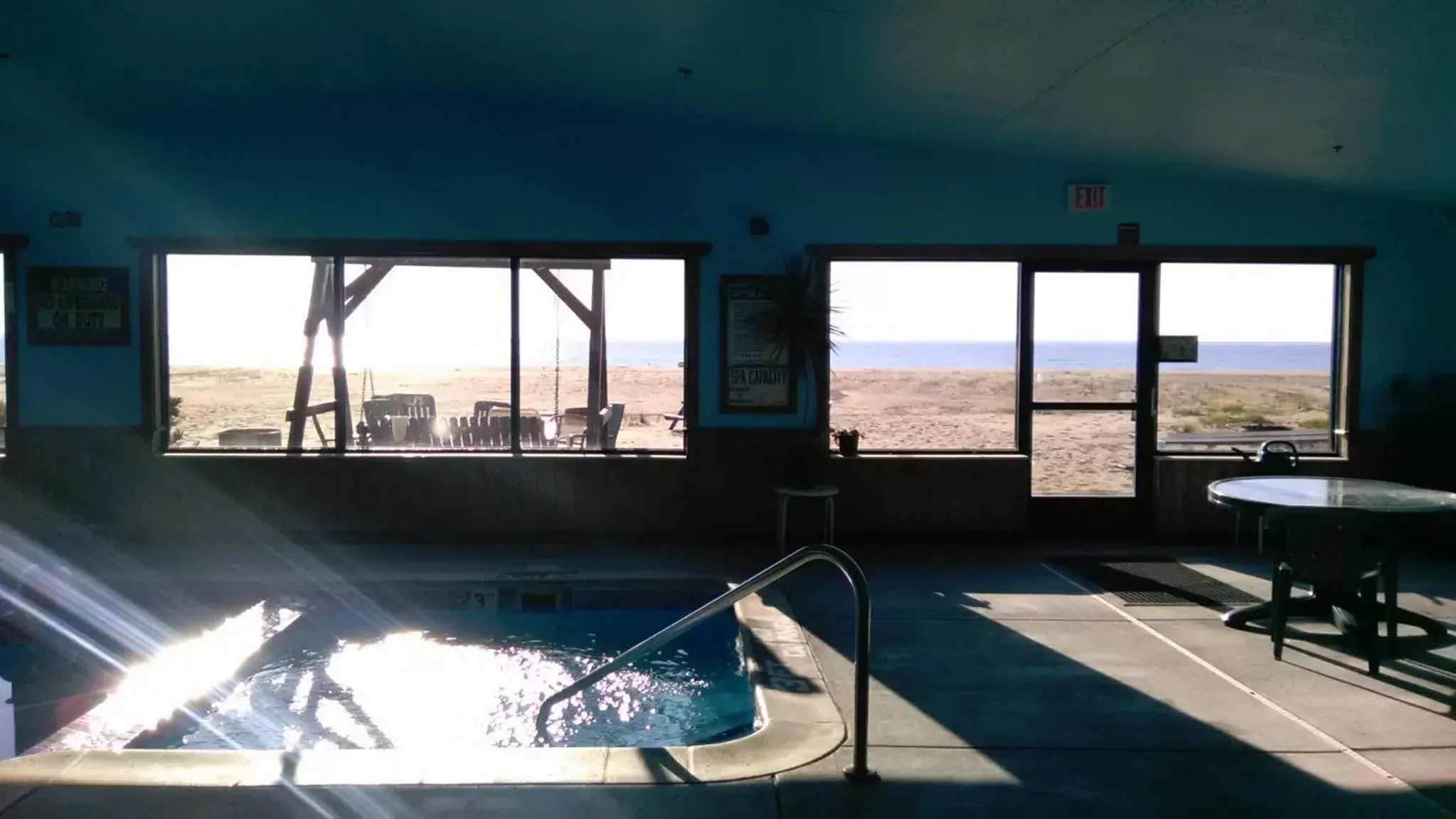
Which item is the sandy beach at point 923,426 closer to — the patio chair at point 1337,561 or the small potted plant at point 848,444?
the small potted plant at point 848,444

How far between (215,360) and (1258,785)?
23.1 ft

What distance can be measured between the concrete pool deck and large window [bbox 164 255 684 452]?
2.59 m

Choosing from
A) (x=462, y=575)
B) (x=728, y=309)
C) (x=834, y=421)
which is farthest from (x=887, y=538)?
(x=462, y=575)

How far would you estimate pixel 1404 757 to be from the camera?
3615mm

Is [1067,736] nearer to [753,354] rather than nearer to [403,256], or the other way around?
[753,354]

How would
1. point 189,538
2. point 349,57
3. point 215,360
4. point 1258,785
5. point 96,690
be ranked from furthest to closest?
point 215,360, point 189,538, point 349,57, point 96,690, point 1258,785

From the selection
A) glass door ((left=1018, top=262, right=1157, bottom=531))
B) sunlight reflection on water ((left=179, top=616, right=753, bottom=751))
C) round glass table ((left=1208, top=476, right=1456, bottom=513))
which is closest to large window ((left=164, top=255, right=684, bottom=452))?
sunlight reflection on water ((left=179, top=616, right=753, bottom=751))

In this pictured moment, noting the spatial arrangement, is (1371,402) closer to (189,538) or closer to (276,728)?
(276,728)

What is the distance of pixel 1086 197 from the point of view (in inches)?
287

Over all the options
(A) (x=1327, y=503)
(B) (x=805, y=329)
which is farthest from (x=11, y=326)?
(A) (x=1327, y=503)

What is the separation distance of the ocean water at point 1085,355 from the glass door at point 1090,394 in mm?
28

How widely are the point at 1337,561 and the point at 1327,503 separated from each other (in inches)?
11.4

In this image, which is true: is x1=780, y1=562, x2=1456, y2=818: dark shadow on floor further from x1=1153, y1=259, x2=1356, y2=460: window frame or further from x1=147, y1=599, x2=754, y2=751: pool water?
x1=1153, y1=259, x2=1356, y2=460: window frame

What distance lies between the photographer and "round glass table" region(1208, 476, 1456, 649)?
471 cm
